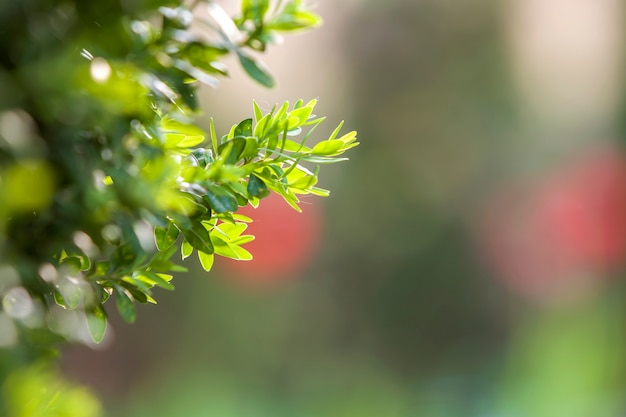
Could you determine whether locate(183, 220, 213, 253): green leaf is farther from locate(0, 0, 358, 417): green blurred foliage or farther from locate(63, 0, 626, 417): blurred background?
locate(63, 0, 626, 417): blurred background

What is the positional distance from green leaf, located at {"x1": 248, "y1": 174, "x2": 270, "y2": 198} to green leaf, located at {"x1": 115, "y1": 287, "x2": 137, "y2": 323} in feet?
0.34

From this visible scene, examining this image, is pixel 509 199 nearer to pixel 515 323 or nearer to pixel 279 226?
pixel 515 323

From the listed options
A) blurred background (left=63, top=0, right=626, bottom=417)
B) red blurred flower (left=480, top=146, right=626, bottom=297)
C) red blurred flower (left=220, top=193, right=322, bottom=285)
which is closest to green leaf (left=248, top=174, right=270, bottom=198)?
blurred background (left=63, top=0, right=626, bottom=417)

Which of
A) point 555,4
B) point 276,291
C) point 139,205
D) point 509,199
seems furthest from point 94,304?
point 555,4

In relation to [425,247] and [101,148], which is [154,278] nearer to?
[101,148]

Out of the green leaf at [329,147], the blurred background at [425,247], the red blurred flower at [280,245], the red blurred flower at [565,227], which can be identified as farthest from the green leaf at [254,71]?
the red blurred flower at [565,227]

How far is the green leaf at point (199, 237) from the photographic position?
48 centimetres

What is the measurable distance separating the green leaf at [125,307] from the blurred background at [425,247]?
3.62m

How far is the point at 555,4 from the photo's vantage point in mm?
4621

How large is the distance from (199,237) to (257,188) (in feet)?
0.16

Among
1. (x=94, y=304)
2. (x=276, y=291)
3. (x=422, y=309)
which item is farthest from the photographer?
(x=422, y=309)

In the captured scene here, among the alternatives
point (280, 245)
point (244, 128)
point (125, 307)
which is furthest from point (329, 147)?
point (280, 245)

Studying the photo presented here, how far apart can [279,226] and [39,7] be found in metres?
4.11

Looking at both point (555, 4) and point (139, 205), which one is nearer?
point (139, 205)
